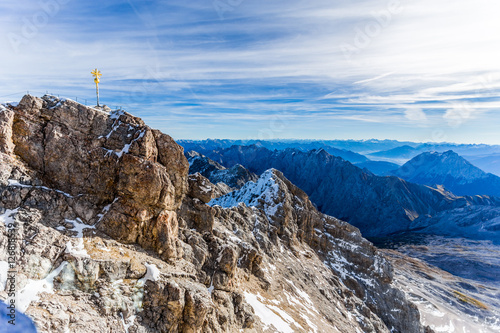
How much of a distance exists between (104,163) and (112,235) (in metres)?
10.2

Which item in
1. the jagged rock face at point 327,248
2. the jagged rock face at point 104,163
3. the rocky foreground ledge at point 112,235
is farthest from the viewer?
the jagged rock face at point 327,248

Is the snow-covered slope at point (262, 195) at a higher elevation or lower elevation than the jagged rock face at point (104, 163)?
lower

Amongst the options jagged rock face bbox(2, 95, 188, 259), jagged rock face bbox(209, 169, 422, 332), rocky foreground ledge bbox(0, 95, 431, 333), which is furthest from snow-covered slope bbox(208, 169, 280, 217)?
jagged rock face bbox(2, 95, 188, 259)

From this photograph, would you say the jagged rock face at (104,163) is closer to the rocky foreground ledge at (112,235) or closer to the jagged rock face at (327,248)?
the rocky foreground ledge at (112,235)

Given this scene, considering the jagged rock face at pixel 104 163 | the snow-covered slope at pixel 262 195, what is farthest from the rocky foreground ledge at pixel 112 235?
the snow-covered slope at pixel 262 195

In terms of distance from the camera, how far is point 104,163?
38.1 metres

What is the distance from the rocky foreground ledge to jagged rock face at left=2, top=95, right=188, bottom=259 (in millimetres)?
134

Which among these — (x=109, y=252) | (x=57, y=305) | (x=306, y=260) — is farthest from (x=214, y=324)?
(x=306, y=260)

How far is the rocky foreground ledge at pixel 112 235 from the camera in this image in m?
27.5

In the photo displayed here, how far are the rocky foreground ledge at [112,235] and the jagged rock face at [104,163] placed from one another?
0.13 m

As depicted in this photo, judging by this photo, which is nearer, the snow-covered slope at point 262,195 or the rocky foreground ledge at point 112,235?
the rocky foreground ledge at point 112,235

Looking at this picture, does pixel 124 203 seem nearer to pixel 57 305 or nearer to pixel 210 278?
pixel 57 305

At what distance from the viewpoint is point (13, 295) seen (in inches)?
933

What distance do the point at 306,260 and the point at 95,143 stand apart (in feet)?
253
